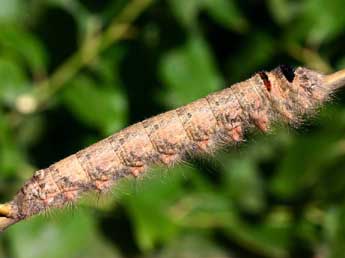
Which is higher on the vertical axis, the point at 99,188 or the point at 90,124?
the point at 90,124

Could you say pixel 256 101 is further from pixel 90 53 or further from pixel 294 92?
pixel 90 53

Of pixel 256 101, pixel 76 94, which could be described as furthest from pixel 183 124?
pixel 76 94

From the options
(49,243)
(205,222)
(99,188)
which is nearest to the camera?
(99,188)

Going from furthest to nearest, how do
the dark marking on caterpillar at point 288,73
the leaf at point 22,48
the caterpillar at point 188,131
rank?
the leaf at point 22,48 < the dark marking on caterpillar at point 288,73 < the caterpillar at point 188,131

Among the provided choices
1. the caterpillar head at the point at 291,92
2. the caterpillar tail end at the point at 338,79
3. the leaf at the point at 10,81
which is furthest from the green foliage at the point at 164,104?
the caterpillar tail end at the point at 338,79

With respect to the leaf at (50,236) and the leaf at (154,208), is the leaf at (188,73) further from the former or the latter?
the leaf at (50,236)

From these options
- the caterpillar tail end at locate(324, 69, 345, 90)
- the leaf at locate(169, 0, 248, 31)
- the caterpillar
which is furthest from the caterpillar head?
the leaf at locate(169, 0, 248, 31)

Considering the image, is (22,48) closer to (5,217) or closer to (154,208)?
(154,208)

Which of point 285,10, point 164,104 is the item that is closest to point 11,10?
point 164,104
